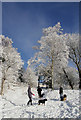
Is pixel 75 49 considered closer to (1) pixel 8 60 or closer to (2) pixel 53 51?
(2) pixel 53 51

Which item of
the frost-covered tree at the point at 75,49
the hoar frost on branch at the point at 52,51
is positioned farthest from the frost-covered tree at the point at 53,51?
the frost-covered tree at the point at 75,49

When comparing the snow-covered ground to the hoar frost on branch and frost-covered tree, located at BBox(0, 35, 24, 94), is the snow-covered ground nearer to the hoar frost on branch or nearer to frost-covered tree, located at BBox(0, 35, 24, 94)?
the hoar frost on branch

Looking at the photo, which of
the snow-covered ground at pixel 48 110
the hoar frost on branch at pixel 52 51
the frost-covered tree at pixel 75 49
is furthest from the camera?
the frost-covered tree at pixel 75 49

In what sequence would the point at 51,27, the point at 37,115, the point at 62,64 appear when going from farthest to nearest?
the point at 51,27, the point at 62,64, the point at 37,115

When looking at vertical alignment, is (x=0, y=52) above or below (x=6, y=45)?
below

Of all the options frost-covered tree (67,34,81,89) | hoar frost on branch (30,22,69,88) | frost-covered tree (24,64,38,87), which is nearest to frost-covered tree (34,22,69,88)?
hoar frost on branch (30,22,69,88)

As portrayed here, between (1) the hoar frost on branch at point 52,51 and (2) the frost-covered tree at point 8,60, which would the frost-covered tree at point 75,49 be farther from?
(2) the frost-covered tree at point 8,60

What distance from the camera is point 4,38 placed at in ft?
70.7

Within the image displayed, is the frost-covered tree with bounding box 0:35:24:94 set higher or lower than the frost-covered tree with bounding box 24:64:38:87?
higher

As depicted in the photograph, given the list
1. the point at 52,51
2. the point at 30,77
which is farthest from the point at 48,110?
the point at 30,77

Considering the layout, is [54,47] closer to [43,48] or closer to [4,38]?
[43,48]

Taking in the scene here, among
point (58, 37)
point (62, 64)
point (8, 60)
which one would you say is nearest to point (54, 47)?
point (58, 37)

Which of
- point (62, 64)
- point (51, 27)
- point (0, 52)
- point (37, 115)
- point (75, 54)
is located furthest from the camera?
point (75, 54)

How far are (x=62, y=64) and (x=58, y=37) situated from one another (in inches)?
183
